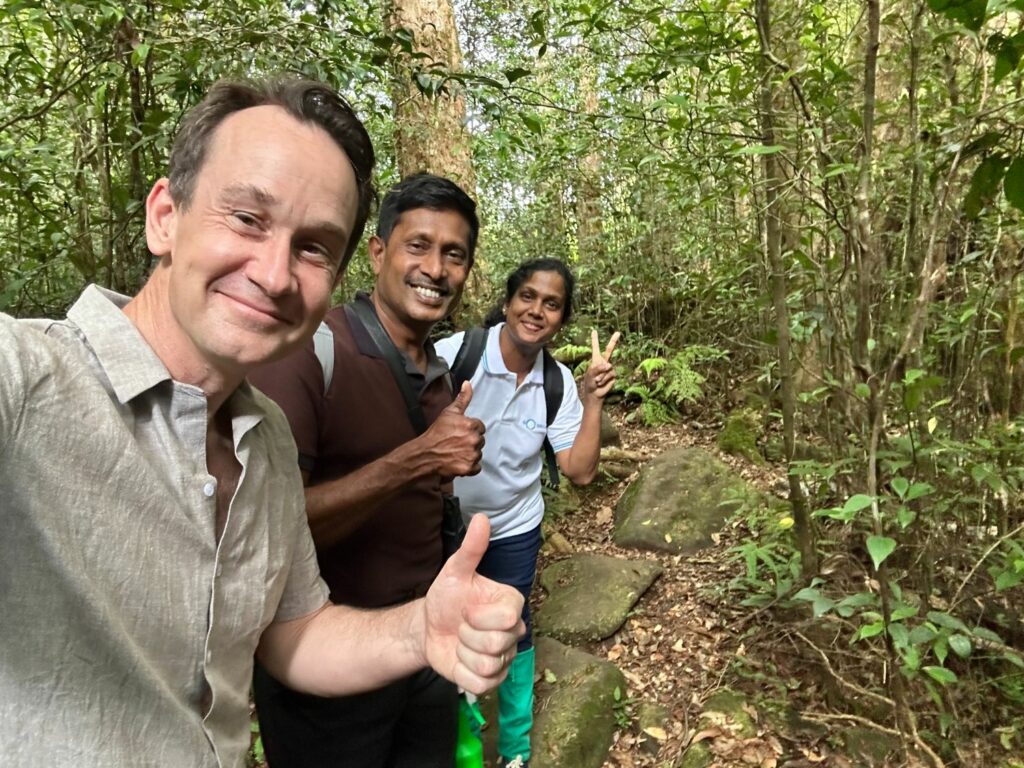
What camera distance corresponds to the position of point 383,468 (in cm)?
167

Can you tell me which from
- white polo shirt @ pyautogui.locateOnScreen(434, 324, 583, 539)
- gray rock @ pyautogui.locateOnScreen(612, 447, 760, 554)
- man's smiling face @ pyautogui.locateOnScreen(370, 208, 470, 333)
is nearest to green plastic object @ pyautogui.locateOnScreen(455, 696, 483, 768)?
white polo shirt @ pyautogui.locateOnScreen(434, 324, 583, 539)

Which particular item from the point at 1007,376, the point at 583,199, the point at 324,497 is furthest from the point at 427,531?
the point at 583,199

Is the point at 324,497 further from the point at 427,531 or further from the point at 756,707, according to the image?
the point at 756,707

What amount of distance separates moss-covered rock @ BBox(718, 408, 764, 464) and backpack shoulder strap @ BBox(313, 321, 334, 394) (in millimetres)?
4969

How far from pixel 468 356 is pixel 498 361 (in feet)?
0.51

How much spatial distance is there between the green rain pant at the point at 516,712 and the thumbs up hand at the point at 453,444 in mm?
1494

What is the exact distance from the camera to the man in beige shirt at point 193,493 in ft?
2.73

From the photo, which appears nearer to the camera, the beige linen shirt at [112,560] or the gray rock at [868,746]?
the beige linen shirt at [112,560]

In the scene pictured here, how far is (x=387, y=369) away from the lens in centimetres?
190

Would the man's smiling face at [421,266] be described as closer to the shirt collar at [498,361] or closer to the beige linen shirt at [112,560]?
the shirt collar at [498,361]

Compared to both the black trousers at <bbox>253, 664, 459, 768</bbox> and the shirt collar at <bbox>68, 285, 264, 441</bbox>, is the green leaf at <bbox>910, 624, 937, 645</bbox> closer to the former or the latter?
the black trousers at <bbox>253, 664, 459, 768</bbox>

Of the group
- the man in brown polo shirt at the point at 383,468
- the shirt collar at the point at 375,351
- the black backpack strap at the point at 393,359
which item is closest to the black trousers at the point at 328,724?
the man in brown polo shirt at the point at 383,468

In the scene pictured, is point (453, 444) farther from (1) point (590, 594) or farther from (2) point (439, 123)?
(2) point (439, 123)

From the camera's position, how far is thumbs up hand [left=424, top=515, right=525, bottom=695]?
1.11 meters
